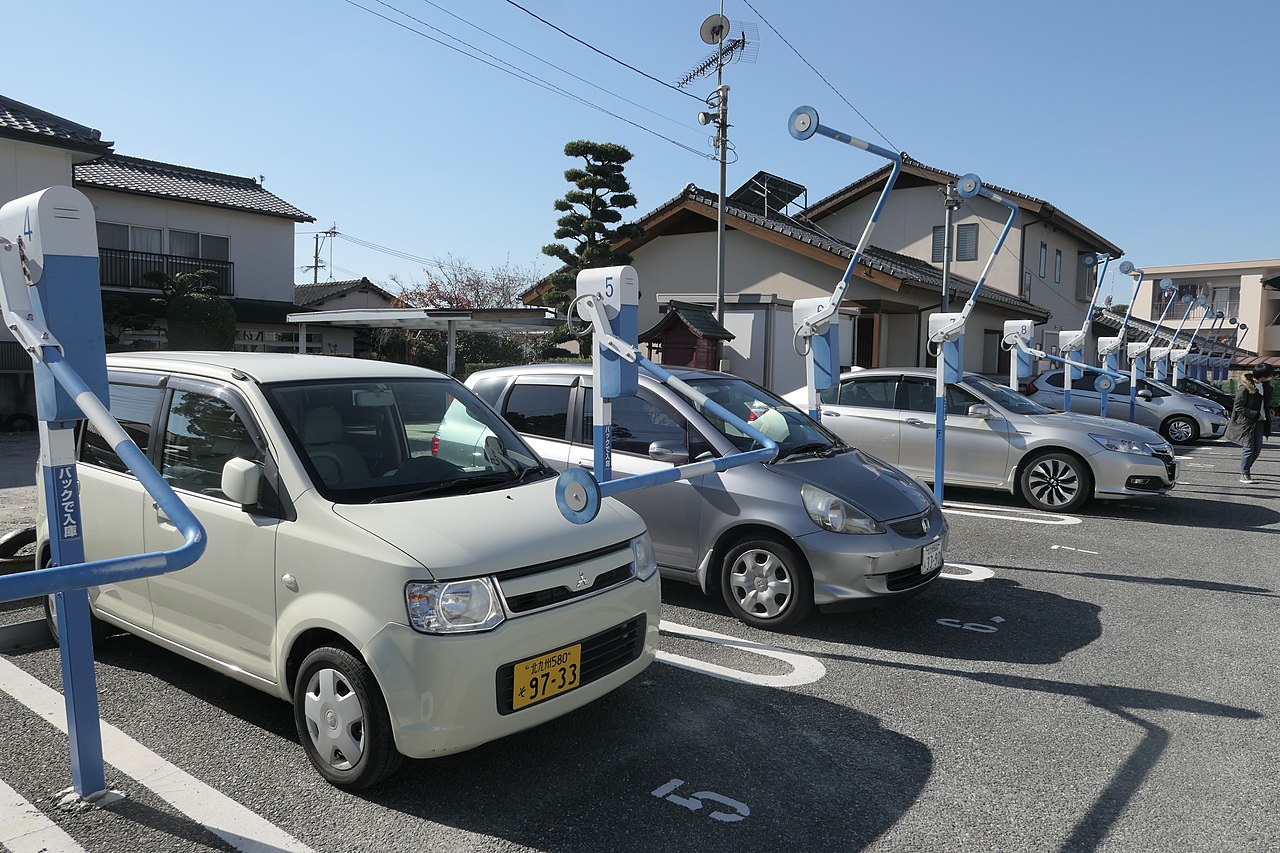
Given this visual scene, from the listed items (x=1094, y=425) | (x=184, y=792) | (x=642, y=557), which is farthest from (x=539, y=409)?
(x=1094, y=425)

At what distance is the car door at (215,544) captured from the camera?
10.5ft

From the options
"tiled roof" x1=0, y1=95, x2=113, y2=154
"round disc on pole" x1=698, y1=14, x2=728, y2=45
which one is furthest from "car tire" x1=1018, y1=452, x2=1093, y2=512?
"tiled roof" x1=0, y1=95, x2=113, y2=154

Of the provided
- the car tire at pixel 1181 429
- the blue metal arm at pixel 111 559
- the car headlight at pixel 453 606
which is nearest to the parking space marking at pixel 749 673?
the car headlight at pixel 453 606

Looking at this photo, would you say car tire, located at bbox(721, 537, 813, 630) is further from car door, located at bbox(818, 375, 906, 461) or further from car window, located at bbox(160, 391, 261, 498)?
car door, located at bbox(818, 375, 906, 461)

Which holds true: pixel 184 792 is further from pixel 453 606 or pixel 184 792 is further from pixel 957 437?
pixel 957 437

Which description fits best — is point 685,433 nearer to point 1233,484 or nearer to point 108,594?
point 108,594

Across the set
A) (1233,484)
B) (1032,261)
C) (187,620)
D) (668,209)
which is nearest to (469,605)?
(187,620)

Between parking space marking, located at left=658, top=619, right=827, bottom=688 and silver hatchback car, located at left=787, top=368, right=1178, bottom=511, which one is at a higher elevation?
silver hatchback car, located at left=787, top=368, right=1178, bottom=511

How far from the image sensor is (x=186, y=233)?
21.1 meters

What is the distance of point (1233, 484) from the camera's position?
11.4m

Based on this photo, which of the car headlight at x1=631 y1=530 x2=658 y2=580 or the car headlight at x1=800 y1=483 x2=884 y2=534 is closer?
the car headlight at x1=631 y1=530 x2=658 y2=580

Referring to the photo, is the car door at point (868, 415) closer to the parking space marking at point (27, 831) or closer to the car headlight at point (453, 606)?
the car headlight at point (453, 606)

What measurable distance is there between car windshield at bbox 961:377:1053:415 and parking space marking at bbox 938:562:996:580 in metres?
3.20

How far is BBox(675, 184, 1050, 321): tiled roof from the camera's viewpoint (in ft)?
59.3
